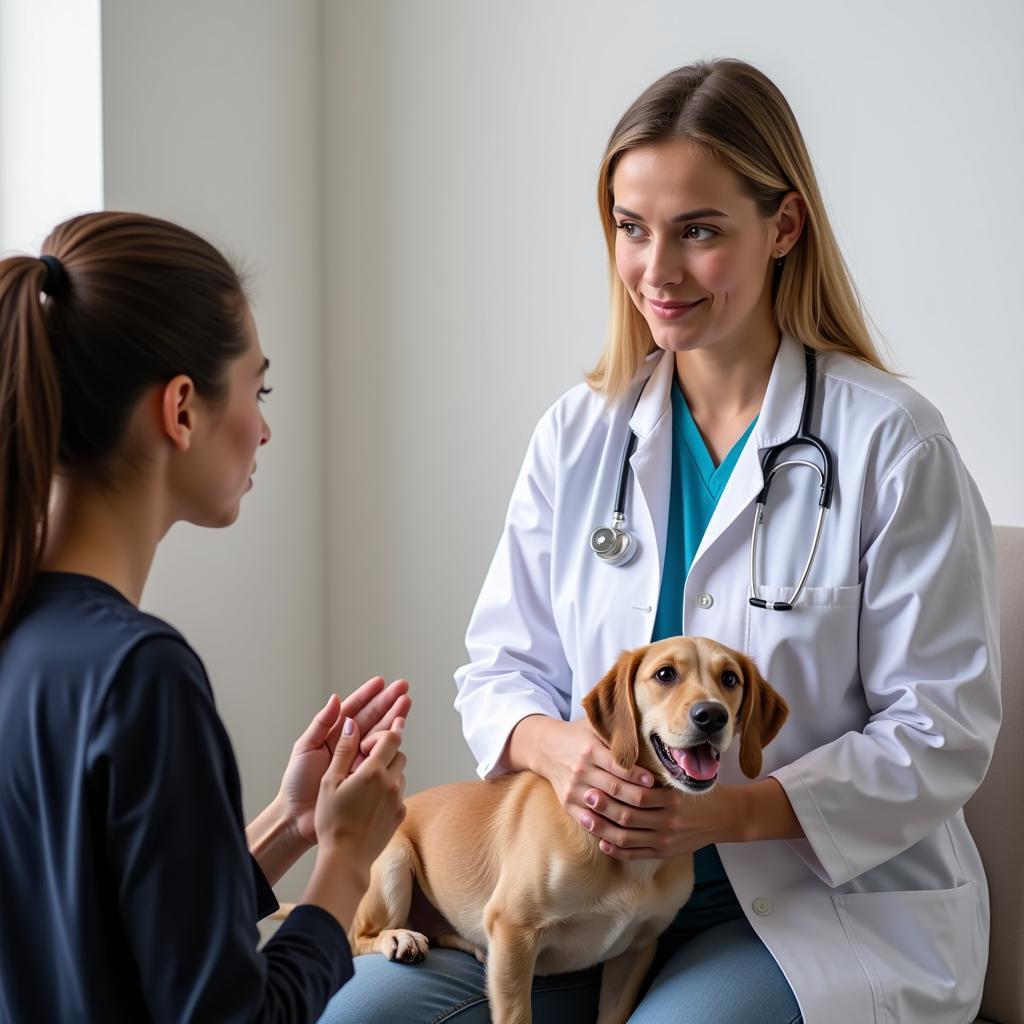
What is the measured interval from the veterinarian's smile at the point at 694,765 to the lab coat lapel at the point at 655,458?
30 cm

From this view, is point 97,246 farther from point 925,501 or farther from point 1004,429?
point 1004,429

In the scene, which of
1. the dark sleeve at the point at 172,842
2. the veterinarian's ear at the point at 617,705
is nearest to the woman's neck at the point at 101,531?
the dark sleeve at the point at 172,842

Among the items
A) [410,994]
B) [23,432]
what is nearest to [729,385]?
[410,994]

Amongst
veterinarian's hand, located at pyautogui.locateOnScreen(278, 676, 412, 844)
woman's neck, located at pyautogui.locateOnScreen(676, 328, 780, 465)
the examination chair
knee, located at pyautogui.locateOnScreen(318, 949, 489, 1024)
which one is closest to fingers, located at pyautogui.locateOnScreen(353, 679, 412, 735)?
veterinarian's hand, located at pyautogui.locateOnScreen(278, 676, 412, 844)

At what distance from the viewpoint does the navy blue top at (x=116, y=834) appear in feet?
2.89

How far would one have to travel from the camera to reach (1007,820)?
5.46ft

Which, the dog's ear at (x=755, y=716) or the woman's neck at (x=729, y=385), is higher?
the woman's neck at (x=729, y=385)

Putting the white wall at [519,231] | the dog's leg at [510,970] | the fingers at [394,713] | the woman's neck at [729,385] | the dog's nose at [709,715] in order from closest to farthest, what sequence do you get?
1. the fingers at [394,713]
2. the dog's nose at [709,715]
3. the dog's leg at [510,970]
4. the woman's neck at [729,385]
5. the white wall at [519,231]

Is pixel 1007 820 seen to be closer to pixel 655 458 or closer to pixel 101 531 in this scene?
pixel 655 458

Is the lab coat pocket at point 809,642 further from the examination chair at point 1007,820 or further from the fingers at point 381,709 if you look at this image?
the fingers at point 381,709

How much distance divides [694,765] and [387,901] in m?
0.57

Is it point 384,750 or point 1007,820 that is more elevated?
point 384,750

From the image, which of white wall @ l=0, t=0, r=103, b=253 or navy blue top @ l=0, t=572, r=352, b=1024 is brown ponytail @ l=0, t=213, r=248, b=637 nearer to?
navy blue top @ l=0, t=572, r=352, b=1024

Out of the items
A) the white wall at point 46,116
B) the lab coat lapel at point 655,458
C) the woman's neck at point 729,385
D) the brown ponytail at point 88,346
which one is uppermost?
the white wall at point 46,116
